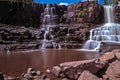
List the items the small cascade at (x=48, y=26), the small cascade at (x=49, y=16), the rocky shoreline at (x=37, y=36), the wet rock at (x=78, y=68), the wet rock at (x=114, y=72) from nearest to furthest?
1. the wet rock at (x=114, y=72)
2. the wet rock at (x=78, y=68)
3. the rocky shoreline at (x=37, y=36)
4. the small cascade at (x=48, y=26)
5. the small cascade at (x=49, y=16)

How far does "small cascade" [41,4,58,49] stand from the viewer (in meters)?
27.2

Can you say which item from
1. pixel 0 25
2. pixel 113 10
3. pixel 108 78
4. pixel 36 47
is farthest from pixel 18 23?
pixel 108 78

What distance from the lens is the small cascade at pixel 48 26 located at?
1070 inches

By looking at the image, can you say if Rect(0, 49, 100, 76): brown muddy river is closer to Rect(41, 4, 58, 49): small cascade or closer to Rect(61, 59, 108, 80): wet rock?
Rect(61, 59, 108, 80): wet rock

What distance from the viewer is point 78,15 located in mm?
34000

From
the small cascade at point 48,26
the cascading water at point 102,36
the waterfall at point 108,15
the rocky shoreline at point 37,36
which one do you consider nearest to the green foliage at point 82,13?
the rocky shoreline at point 37,36

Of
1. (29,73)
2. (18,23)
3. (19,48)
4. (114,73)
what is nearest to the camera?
(114,73)

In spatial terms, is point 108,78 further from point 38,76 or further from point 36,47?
point 36,47

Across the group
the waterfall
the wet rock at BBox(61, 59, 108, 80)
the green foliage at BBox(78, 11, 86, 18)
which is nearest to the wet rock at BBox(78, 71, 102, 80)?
the wet rock at BBox(61, 59, 108, 80)

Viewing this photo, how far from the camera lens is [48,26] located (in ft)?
105

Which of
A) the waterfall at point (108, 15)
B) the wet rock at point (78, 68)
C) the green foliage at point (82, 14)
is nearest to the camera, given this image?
the wet rock at point (78, 68)

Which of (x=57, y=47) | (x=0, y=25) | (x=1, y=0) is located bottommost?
(x=57, y=47)

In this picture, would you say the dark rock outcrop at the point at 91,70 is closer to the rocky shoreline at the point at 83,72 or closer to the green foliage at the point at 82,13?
the rocky shoreline at the point at 83,72

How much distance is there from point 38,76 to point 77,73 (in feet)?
6.28
